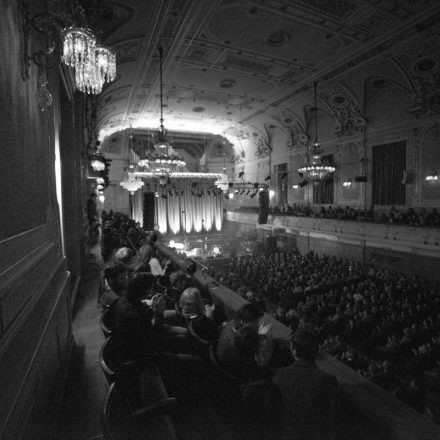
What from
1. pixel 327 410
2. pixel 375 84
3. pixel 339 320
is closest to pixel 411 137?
pixel 375 84

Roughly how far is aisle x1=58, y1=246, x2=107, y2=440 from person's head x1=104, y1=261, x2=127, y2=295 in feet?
2.76

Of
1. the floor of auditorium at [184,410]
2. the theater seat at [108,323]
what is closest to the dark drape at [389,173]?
the floor of auditorium at [184,410]

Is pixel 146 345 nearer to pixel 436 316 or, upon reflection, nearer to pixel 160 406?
pixel 160 406

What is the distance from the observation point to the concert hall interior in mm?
1732

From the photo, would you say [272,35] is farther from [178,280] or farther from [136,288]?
[136,288]

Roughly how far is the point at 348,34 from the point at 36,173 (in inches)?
370

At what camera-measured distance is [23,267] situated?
67.9 inches

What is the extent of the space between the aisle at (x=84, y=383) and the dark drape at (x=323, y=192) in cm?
1286

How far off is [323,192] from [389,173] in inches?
146

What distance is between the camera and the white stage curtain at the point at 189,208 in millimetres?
22859

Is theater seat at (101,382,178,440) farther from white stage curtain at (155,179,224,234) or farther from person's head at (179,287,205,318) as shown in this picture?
white stage curtain at (155,179,224,234)

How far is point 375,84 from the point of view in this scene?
11336mm

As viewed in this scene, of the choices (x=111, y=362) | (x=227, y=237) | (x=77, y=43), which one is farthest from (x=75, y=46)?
(x=227, y=237)

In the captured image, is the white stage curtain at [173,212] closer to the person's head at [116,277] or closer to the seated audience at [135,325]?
the person's head at [116,277]
